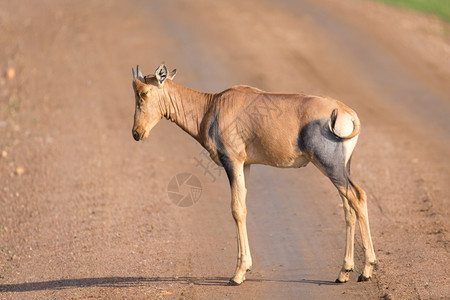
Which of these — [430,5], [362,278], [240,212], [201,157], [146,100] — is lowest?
[201,157]

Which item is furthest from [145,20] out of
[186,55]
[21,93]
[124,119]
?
[124,119]

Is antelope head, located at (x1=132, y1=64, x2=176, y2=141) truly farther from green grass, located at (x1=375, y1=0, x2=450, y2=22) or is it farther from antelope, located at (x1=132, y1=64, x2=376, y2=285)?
green grass, located at (x1=375, y1=0, x2=450, y2=22)

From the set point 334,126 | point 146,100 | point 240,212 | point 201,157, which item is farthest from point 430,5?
point 240,212

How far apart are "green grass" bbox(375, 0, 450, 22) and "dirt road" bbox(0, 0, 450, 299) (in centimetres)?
138

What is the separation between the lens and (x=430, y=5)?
36.4 m

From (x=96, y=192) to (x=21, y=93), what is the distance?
374 inches

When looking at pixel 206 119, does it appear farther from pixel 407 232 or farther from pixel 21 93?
pixel 21 93

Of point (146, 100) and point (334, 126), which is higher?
point (334, 126)

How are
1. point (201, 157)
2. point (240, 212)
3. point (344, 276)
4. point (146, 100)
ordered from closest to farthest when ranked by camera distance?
point (344, 276) < point (240, 212) < point (146, 100) < point (201, 157)

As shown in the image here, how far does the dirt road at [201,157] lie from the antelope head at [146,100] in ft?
7.33

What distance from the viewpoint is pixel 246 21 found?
104 ft

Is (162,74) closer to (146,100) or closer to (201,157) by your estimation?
(146,100)

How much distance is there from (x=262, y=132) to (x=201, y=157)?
312 inches

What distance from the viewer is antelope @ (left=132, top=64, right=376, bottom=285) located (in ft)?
32.1
